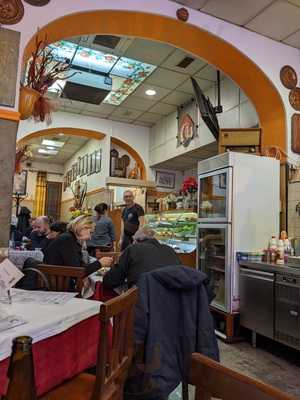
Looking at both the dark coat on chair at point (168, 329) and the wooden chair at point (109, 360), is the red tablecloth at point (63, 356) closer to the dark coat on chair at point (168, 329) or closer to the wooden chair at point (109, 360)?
the wooden chair at point (109, 360)

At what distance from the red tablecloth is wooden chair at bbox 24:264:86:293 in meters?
0.88

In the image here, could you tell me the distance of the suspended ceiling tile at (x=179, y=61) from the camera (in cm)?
537

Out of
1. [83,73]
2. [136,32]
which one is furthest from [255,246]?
[83,73]

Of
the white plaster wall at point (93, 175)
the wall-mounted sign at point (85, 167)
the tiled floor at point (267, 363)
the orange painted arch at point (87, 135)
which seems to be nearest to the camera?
the tiled floor at point (267, 363)

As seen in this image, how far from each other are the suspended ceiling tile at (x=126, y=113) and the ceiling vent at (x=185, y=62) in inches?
85.5

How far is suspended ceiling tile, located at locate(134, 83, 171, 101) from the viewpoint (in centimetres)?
648

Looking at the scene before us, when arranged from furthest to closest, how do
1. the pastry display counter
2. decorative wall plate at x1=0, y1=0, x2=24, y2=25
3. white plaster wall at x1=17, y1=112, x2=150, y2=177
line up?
white plaster wall at x1=17, y1=112, x2=150, y2=177, the pastry display counter, decorative wall plate at x1=0, y1=0, x2=24, y2=25

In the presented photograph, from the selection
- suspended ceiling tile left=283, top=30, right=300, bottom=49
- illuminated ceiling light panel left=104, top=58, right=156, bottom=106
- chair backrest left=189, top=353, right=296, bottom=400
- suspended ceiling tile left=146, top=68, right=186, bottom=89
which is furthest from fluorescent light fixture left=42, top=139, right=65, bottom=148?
chair backrest left=189, top=353, right=296, bottom=400

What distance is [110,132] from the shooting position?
8367mm

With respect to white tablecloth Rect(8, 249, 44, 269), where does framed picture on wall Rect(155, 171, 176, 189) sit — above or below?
above

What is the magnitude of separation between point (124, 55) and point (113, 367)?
16.6 feet

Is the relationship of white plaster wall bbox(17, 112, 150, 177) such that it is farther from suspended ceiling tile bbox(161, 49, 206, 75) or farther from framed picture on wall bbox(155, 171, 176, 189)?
suspended ceiling tile bbox(161, 49, 206, 75)

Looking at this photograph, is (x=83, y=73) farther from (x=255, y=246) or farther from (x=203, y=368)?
(x=203, y=368)

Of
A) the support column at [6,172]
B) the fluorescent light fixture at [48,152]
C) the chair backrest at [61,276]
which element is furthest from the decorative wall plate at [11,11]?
the fluorescent light fixture at [48,152]
